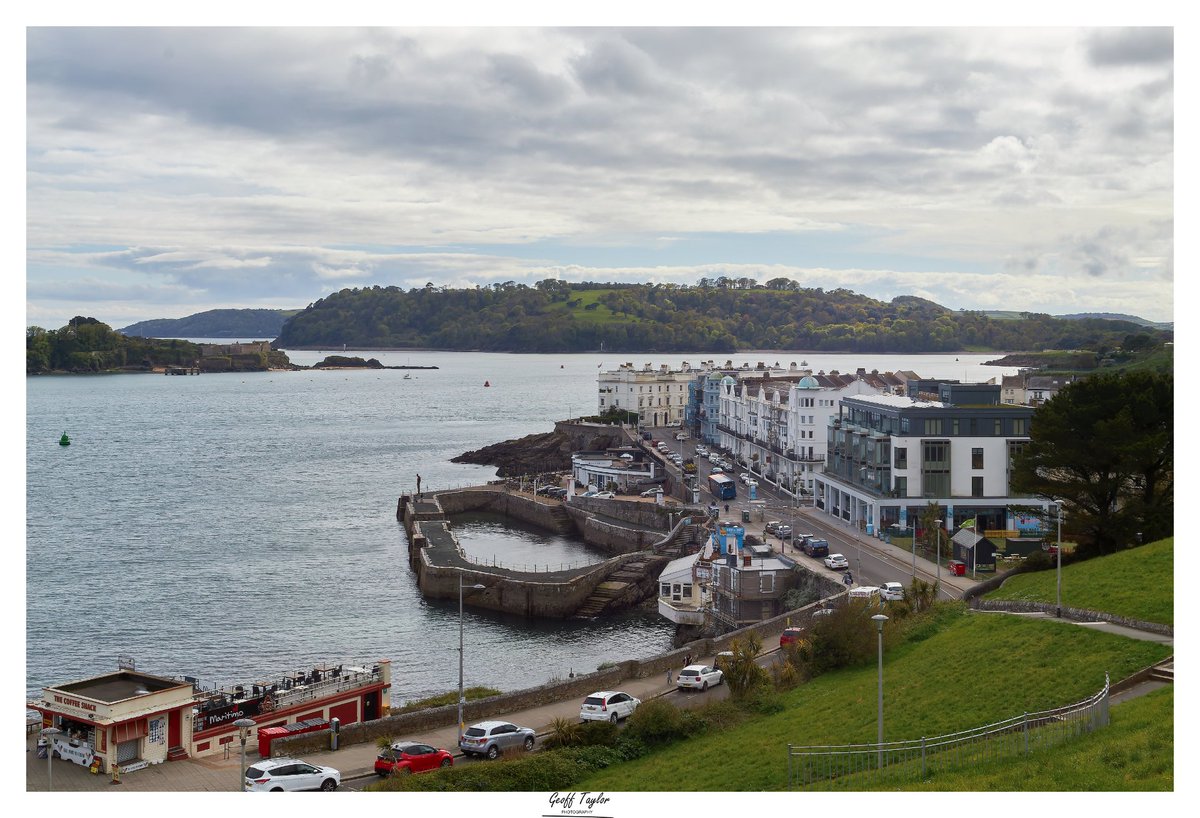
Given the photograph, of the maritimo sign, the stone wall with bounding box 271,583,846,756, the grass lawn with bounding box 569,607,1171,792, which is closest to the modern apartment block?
the stone wall with bounding box 271,583,846,756

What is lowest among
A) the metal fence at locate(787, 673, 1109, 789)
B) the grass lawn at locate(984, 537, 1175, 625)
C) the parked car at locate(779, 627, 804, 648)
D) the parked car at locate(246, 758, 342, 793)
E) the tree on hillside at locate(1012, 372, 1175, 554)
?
the parked car at locate(779, 627, 804, 648)

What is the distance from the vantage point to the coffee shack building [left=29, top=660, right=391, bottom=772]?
68.8ft

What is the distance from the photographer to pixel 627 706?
24.0 meters

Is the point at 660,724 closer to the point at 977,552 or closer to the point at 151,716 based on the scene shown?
the point at 151,716

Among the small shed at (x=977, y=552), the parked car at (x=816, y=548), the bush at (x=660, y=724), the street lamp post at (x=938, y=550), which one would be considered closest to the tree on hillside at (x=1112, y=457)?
the small shed at (x=977, y=552)

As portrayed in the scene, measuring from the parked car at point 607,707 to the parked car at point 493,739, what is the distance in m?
2.33

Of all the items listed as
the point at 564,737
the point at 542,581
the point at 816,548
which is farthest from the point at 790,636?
the point at 542,581

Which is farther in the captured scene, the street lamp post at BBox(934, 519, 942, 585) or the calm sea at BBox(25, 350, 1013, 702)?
the calm sea at BBox(25, 350, 1013, 702)

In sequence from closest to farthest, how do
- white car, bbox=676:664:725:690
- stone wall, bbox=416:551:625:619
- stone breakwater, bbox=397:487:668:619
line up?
white car, bbox=676:664:725:690 → stone wall, bbox=416:551:625:619 → stone breakwater, bbox=397:487:668:619

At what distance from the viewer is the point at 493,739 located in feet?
68.0

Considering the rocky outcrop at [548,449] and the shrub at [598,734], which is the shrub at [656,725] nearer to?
the shrub at [598,734]

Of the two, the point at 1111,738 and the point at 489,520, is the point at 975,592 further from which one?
the point at 489,520

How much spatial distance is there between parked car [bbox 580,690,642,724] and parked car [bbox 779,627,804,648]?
647cm

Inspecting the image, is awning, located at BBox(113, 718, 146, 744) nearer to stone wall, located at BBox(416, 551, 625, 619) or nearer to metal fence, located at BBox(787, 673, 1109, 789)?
metal fence, located at BBox(787, 673, 1109, 789)
